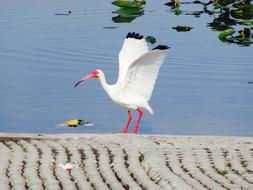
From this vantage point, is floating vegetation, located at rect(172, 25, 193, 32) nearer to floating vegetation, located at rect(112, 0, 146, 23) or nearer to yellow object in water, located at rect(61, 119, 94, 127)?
floating vegetation, located at rect(112, 0, 146, 23)

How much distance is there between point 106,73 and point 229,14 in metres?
8.14

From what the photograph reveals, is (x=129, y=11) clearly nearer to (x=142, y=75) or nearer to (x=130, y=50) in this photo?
(x=130, y=50)

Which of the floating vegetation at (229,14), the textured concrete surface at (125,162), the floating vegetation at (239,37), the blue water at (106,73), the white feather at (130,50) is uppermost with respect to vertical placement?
the white feather at (130,50)

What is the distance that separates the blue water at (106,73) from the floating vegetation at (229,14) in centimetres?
42

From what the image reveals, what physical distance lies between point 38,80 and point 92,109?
2001 millimetres

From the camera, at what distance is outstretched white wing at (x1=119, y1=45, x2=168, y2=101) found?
1116 cm

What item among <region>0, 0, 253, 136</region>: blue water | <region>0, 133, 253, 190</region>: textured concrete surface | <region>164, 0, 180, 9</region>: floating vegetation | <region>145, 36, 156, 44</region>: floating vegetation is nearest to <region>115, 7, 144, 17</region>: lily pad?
<region>0, 0, 253, 136</region>: blue water

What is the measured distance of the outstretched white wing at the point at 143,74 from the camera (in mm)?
11156

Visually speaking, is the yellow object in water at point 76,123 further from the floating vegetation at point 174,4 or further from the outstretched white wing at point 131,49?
the floating vegetation at point 174,4

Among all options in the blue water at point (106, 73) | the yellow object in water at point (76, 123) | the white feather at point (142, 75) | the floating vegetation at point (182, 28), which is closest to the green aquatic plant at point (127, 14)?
the blue water at point (106, 73)

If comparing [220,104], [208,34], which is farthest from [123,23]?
[220,104]

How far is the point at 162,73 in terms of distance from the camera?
1527 centimetres

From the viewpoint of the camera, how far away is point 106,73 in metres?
14.8

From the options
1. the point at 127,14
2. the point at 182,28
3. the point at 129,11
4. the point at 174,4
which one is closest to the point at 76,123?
the point at 182,28
